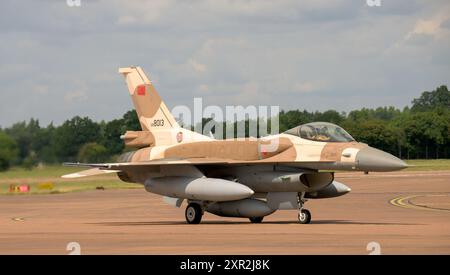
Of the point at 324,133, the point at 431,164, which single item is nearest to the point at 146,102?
the point at 324,133

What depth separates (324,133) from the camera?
80.2ft

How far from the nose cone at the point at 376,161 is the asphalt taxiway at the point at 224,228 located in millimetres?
1379

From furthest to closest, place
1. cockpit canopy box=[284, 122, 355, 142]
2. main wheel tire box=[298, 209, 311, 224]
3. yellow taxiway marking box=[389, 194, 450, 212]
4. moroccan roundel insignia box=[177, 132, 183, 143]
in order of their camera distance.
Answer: yellow taxiway marking box=[389, 194, 450, 212] < moroccan roundel insignia box=[177, 132, 183, 143] < main wheel tire box=[298, 209, 311, 224] < cockpit canopy box=[284, 122, 355, 142]

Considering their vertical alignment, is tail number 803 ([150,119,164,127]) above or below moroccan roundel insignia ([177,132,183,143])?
above

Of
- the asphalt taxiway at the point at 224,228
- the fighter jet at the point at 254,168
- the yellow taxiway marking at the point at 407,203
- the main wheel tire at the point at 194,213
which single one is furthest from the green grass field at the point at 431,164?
the main wheel tire at the point at 194,213

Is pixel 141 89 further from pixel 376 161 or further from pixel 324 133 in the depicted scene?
pixel 376 161

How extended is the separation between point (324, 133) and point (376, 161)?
1940 millimetres

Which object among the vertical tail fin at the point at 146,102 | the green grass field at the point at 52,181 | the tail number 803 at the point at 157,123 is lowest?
the green grass field at the point at 52,181

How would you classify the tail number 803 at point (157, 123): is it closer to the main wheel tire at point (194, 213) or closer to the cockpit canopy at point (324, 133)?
the main wheel tire at point (194, 213)

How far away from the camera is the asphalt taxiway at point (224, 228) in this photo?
18000 millimetres

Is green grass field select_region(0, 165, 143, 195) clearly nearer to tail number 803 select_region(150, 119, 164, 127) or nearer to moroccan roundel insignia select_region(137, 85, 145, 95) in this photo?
moroccan roundel insignia select_region(137, 85, 145, 95)

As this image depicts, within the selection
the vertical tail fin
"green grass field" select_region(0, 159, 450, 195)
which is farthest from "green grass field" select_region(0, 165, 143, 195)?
the vertical tail fin

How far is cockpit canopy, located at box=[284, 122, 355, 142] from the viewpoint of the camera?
79.7 feet
